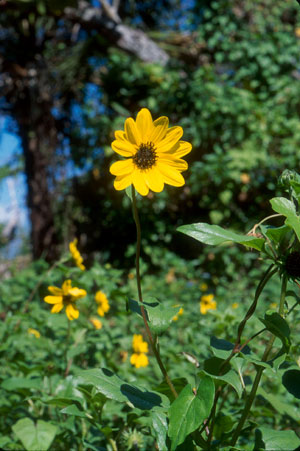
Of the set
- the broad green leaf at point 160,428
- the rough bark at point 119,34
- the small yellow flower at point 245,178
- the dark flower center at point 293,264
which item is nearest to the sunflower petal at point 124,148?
the dark flower center at point 293,264

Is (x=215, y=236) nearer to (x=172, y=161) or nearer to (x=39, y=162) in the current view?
(x=172, y=161)

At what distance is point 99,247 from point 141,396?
3.46m

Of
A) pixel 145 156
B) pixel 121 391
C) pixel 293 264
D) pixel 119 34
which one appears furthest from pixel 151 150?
pixel 119 34

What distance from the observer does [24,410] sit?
1.20 metres

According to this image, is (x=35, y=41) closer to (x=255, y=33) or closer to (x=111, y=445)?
(x=255, y=33)

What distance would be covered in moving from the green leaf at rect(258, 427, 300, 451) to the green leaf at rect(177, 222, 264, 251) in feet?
1.16

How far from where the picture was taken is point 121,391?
0.72 metres

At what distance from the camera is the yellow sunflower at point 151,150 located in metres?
0.77

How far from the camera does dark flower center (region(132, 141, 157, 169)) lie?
775 mm

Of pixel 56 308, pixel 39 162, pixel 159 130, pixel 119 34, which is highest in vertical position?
pixel 119 34

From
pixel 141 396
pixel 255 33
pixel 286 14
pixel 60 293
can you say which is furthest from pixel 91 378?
pixel 286 14

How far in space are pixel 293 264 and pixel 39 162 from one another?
13.2ft

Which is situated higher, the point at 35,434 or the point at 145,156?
the point at 145,156

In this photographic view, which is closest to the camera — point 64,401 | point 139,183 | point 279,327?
point 279,327
